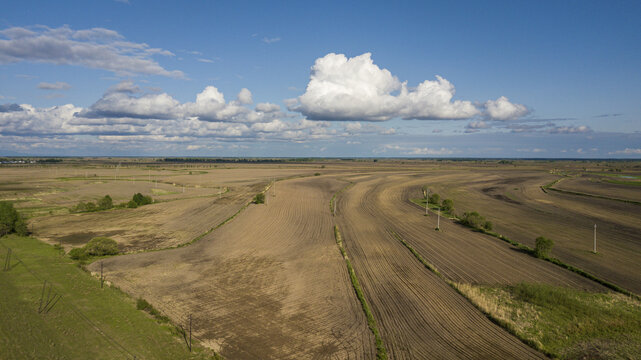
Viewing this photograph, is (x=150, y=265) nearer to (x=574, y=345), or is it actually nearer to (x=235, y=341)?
(x=235, y=341)

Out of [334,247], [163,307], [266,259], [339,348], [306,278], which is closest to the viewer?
[339,348]

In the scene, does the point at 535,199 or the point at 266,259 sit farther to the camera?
the point at 535,199

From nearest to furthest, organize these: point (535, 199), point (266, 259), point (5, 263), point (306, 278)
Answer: point (306, 278)
point (5, 263)
point (266, 259)
point (535, 199)

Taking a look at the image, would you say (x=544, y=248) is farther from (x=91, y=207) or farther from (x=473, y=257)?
(x=91, y=207)

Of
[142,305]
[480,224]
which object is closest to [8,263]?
[142,305]

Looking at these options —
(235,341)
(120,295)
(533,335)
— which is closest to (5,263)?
(120,295)

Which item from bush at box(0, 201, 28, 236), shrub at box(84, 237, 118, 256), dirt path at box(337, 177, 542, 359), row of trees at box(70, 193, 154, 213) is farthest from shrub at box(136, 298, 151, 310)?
row of trees at box(70, 193, 154, 213)

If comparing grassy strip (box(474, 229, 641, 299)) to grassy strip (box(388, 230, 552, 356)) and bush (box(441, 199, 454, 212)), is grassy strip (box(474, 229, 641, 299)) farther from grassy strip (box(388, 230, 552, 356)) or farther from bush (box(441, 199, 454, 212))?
bush (box(441, 199, 454, 212))
